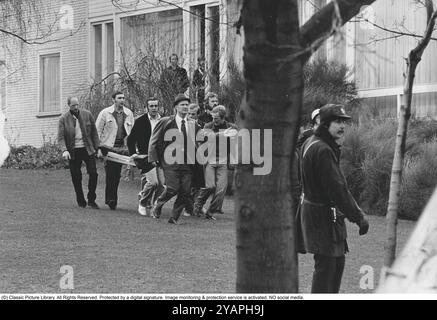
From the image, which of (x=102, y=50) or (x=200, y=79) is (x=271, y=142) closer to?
(x=200, y=79)

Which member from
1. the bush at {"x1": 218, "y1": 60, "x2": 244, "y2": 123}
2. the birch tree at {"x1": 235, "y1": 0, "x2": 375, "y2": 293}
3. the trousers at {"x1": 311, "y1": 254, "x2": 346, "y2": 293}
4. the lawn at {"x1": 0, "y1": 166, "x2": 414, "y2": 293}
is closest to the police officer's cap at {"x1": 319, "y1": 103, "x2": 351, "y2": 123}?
the trousers at {"x1": 311, "y1": 254, "x2": 346, "y2": 293}

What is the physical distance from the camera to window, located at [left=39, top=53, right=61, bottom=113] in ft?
99.5

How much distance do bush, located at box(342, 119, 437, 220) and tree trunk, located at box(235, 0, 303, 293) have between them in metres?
10.4

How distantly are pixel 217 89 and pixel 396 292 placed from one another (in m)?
16.1

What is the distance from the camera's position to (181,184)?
15234mm

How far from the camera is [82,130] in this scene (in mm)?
17000

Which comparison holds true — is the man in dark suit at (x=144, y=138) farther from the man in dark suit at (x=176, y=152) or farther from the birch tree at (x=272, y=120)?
the birch tree at (x=272, y=120)

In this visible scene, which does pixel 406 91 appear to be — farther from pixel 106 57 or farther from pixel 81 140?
pixel 106 57

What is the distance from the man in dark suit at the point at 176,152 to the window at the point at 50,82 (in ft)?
50.0

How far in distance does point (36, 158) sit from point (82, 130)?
30.4 feet

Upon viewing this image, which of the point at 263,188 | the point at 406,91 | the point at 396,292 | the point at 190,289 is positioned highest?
the point at 406,91

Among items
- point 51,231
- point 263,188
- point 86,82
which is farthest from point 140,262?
point 86,82

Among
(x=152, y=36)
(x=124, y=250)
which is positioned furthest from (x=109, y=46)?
(x=124, y=250)

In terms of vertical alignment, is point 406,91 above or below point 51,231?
above
